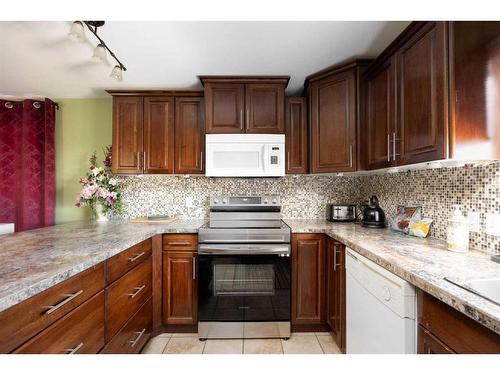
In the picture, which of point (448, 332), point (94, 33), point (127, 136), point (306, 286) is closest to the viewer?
point (448, 332)

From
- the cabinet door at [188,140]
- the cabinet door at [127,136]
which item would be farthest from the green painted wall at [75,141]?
the cabinet door at [188,140]

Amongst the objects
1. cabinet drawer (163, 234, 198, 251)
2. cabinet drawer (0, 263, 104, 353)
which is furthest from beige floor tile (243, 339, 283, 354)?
cabinet drawer (0, 263, 104, 353)

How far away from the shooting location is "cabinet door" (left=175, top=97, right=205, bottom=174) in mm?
2316

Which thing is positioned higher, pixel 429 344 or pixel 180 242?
pixel 180 242

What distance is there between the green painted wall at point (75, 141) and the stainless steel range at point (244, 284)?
1774mm

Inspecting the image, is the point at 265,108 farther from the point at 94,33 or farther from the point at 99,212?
the point at 99,212

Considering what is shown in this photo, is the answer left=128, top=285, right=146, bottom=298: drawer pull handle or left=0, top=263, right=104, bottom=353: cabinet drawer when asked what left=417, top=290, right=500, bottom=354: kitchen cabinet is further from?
left=128, top=285, right=146, bottom=298: drawer pull handle

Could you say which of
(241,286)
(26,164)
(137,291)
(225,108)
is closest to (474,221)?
(241,286)

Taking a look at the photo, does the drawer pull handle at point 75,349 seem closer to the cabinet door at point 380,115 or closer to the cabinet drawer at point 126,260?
the cabinet drawer at point 126,260

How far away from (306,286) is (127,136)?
220cm

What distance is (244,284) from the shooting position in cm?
188

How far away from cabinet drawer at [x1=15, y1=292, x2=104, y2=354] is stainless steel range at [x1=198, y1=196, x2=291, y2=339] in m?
0.82

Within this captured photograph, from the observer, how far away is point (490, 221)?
3.83 feet
